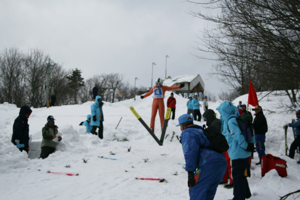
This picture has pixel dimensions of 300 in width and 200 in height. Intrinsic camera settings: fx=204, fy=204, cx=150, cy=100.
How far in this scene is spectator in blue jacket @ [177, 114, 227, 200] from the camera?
259cm

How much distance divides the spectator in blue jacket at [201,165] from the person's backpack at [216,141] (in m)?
0.04

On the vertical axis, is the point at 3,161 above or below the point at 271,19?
below

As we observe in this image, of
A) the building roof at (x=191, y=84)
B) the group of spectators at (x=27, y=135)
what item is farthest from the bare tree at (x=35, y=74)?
the group of spectators at (x=27, y=135)

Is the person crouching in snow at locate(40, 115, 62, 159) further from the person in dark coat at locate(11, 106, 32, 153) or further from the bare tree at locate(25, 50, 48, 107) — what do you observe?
the bare tree at locate(25, 50, 48, 107)

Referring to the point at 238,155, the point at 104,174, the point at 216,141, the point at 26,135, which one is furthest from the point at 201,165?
the point at 26,135

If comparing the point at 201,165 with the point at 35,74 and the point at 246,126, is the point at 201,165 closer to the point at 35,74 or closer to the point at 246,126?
the point at 246,126

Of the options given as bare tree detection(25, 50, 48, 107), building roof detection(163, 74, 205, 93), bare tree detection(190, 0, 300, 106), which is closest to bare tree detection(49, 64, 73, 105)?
bare tree detection(25, 50, 48, 107)

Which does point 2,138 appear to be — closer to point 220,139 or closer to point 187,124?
point 187,124

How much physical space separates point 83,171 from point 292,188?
4.40 m

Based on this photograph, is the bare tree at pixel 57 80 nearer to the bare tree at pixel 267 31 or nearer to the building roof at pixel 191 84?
the building roof at pixel 191 84

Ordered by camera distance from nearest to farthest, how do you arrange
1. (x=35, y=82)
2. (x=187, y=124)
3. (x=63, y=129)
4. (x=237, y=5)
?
(x=187, y=124), (x=237, y=5), (x=63, y=129), (x=35, y=82)

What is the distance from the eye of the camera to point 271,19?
10.7ft

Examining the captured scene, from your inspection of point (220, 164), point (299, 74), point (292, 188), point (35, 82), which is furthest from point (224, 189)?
point (35, 82)

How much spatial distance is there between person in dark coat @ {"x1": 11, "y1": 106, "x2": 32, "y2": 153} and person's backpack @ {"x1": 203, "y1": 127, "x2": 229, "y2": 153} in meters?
5.37
